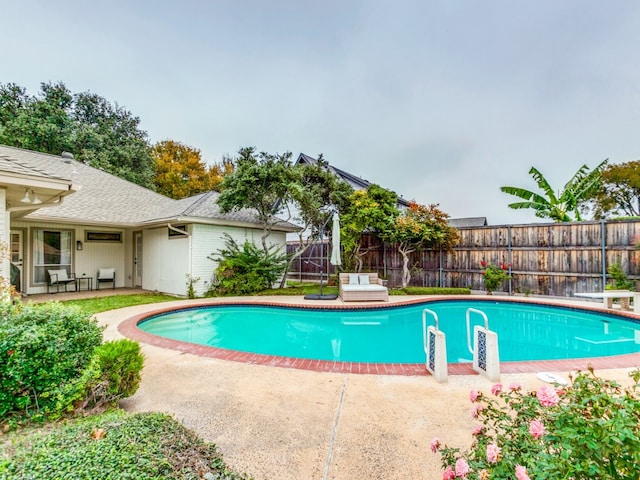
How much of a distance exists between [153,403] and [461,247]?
12.9 meters

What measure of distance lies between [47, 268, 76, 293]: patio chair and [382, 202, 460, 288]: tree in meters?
12.7

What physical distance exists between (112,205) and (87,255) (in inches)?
90.9

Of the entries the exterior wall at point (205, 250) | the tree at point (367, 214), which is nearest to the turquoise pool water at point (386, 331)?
the exterior wall at point (205, 250)

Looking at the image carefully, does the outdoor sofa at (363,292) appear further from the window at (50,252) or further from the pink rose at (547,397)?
the window at (50,252)

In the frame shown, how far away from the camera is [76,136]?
21969mm

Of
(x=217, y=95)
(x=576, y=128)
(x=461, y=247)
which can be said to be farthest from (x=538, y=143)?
(x=217, y=95)

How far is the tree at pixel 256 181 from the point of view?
1158cm

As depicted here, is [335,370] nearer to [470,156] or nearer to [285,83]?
[285,83]

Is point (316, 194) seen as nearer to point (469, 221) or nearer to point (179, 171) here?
point (469, 221)

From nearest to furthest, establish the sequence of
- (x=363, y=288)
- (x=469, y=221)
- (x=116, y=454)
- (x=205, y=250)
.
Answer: (x=116, y=454)
(x=363, y=288)
(x=205, y=250)
(x=469, y=221)

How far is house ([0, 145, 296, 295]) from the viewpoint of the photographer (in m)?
11.4

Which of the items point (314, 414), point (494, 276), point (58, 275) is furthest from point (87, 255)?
point (494, 276)

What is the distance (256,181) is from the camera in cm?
1173

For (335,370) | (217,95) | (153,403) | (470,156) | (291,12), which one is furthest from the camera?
(470,156)
